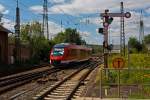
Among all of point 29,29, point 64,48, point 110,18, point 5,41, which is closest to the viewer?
point 110,18

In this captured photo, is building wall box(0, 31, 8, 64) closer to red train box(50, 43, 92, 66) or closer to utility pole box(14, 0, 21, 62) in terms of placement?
utility pole box(14, 0, 21, 62)

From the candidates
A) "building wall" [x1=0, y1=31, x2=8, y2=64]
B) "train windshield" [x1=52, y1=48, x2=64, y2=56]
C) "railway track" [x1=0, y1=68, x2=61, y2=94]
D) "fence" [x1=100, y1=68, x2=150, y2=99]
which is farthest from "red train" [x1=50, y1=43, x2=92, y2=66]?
"fence" [x1=100, y1=68, x2=150, y2=99]

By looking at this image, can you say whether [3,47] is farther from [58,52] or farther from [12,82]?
[12,82]

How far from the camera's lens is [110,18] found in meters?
24.8

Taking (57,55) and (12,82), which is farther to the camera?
(57,55)

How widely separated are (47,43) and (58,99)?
5876cm

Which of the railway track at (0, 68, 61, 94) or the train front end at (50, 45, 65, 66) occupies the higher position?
the train front end at (50, 45, 65, 66)

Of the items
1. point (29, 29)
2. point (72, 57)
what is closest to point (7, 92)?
point (72, 57)

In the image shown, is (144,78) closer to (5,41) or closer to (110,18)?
(110,18)

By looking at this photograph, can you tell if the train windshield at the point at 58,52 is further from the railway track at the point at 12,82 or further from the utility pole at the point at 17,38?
the railway track at the point at 12,82

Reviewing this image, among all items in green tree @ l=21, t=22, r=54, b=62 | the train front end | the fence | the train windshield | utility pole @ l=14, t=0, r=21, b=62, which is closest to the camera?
the fence

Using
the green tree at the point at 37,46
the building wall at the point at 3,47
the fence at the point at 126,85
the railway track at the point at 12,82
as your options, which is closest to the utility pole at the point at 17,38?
the building wall at the point at 3,47

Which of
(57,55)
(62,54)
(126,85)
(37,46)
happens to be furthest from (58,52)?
(126,85)

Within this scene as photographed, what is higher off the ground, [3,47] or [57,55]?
[3,47]
